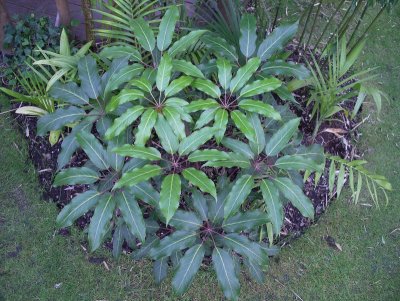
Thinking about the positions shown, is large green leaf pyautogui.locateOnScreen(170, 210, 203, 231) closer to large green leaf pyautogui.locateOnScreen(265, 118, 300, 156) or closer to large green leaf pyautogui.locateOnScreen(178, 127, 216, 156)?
large green leaf pyautogui.locateOnScreen(178, 127, 216, 156)

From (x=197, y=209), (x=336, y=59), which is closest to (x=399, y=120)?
(x=336, y=59)

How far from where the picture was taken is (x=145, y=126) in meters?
1.69

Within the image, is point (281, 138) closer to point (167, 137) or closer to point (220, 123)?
point (220, 123)

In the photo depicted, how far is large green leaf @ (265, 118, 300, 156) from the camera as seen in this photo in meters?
1.82

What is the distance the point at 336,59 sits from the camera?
2.51 meters

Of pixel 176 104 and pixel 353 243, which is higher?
pixel 176 104

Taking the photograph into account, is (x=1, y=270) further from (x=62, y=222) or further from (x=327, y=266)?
(x=327, y=266)

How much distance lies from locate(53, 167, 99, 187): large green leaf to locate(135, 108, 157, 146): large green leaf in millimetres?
275

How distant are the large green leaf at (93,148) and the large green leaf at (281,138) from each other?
0.69 metres

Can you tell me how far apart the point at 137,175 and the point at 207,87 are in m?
0.50

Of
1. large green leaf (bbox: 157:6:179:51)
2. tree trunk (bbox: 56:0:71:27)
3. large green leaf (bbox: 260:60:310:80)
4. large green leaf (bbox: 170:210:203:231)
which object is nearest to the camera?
large green leaf (bbox: 170:210:203:231)

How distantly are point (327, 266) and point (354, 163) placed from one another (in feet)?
2.18

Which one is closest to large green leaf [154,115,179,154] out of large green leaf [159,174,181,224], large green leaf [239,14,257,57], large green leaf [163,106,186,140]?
large green leaf [163,106,186,140]

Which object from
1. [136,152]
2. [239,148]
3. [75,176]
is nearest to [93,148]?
[75,176]
